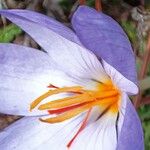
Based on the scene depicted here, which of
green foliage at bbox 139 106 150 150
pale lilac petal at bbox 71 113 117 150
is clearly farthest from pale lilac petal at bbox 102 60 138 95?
green foliage at bbox 139 106 150 150

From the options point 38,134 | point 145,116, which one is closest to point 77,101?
point 38,134

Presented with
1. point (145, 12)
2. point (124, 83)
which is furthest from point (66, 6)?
point (124, 83)

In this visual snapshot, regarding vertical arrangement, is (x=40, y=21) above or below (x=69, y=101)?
above

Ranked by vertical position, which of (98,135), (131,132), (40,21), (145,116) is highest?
(40,21)

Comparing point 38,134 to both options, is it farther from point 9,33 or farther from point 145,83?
point 9,33

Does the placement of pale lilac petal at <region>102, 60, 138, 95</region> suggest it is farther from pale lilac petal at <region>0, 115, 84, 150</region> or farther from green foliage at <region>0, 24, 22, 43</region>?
green foliage at <region>0, 24, 22, 43</region>

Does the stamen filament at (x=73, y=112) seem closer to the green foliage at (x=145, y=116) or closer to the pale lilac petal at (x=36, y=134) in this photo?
the pale lilac petal at (x=36, y=134)

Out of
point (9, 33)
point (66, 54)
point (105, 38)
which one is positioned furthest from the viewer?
point (9, 33)
